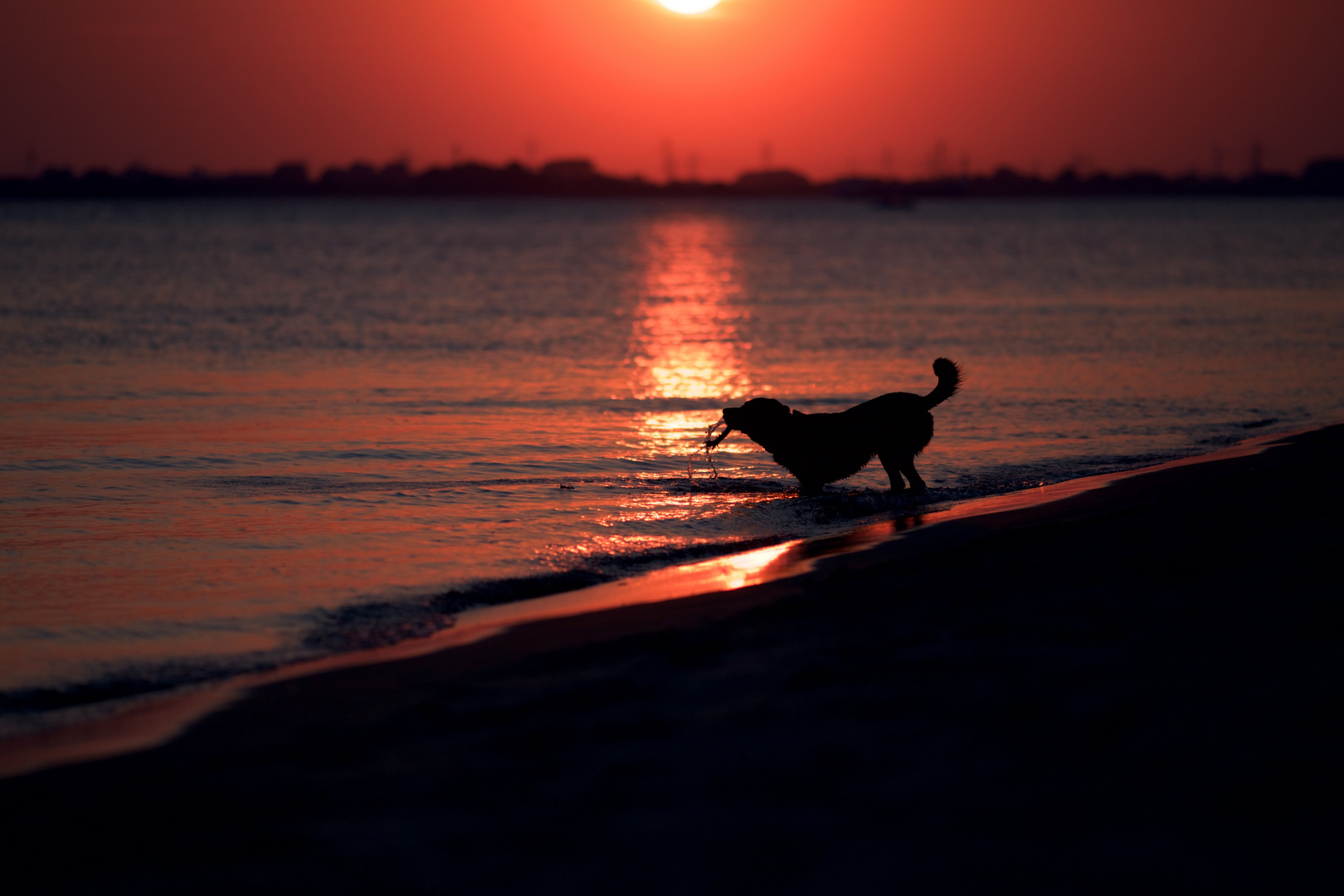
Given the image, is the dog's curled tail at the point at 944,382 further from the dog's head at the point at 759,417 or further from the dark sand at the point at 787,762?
the dark sand at the point at 787,762

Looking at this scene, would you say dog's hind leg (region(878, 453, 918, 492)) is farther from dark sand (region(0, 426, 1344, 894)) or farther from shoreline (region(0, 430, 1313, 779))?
dark sand (region(0, 426, 1344, 894))

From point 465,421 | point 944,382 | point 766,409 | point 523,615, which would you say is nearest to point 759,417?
point 766,409

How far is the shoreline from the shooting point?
4980mm

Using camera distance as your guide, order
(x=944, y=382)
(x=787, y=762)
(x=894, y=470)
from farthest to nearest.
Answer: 1. (x=894, y=470)
2. (x=944, y=382)
3. (x=787, y=762)

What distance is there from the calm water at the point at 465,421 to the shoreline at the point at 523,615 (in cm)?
27

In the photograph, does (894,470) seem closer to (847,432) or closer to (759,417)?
(847,432)

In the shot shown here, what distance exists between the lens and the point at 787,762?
4.38 m

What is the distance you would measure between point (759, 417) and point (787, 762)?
6.17m

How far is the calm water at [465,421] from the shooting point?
24.3 ft

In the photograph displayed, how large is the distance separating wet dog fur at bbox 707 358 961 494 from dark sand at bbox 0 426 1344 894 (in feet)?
12.6

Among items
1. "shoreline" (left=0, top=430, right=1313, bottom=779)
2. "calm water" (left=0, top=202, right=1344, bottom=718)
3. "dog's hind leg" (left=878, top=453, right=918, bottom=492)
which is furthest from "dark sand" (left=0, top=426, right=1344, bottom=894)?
"dog's hind leg" (left=878, top=453, right=918, bottom=492)

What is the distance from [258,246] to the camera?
255 feet

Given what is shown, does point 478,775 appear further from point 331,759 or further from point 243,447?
point 243,447

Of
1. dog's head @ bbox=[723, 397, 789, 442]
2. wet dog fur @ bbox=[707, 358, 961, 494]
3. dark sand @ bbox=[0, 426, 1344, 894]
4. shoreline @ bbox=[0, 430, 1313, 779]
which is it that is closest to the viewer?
dark sand @ bbox=[0, 426, 1344, 894]
